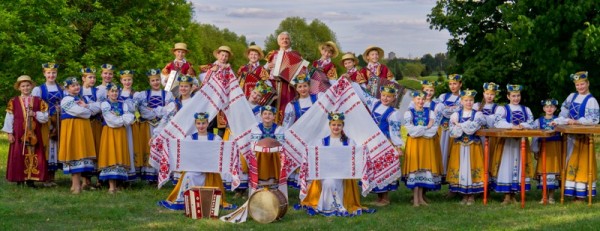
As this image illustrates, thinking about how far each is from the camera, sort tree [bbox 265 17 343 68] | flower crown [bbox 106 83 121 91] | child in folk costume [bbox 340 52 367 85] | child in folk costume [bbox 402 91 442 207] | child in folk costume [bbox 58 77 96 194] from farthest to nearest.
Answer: tree [bbox 265 17 343 68] → child in folk costume [bbox 340 52 367 85] → flower crown [bbox 106 83 121 91] → child in folk costume [bbox 58 77 96 194] → child in folk costume [bbox 402 91 442 207]

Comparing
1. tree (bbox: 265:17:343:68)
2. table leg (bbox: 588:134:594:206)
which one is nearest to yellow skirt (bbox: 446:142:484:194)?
table leg (bbox: 588:134:594:206)

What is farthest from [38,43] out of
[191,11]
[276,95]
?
[276,95]

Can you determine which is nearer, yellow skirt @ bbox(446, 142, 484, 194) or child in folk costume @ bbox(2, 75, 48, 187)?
yellow skirt @ bbox(446, 142, 484, 194)

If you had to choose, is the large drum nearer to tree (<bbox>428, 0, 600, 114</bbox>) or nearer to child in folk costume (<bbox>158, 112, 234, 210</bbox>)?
child in folk costume (<bbox>158, 112, 234, 210</bbox>)

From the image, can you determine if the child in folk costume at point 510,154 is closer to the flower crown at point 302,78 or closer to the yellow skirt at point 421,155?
the yellow skirt at point 421,155

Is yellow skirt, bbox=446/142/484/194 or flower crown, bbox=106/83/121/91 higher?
flower crown, bbox=106/83/121/91

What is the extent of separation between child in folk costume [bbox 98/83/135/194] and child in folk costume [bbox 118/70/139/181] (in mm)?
151

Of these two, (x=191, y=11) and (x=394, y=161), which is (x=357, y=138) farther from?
(x=191, y=11)

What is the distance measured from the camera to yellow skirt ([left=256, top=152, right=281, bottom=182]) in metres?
10.1

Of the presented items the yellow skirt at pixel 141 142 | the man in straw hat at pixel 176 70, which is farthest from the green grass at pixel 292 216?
the man in straw hat at pixel 176 70

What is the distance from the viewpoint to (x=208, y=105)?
10266 millimetres

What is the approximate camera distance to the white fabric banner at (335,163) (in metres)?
9.55

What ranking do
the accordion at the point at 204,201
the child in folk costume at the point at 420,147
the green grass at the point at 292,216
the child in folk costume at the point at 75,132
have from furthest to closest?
the child in folk costume at the point at 75,132, the child in folk costume at the point at 420,147, the accordion at the point at 204,201, the green grass at the point at 292,216

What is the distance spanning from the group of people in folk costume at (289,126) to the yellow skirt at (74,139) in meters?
0.01
